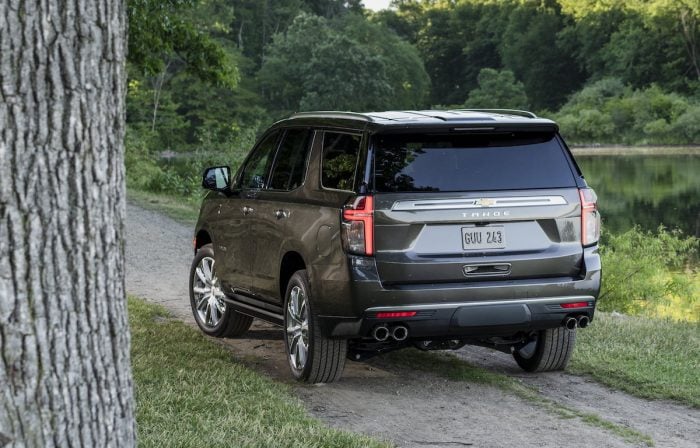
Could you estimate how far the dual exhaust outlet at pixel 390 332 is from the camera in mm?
7398

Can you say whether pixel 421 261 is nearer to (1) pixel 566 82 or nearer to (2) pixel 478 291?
(2) pixel 478 291

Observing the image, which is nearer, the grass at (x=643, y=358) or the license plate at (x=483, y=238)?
the license plate at (x=483, y=238)

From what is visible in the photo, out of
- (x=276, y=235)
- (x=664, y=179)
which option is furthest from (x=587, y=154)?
(x=276, y=235)

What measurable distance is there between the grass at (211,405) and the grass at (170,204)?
13691 millimetres

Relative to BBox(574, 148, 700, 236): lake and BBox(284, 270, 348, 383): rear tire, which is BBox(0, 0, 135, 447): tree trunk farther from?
BBox(574, 148, 700, 236): lake

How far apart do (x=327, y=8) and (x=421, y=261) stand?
4780 inches

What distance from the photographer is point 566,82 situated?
408 ft

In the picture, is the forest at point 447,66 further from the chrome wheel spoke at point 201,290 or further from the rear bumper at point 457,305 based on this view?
the rear bumper at point 457,305

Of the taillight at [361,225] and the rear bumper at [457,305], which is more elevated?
the taillight at [361,225]

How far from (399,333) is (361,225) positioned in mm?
687

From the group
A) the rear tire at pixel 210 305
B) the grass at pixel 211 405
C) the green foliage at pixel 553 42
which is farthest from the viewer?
the green foliage at pixel 553 42

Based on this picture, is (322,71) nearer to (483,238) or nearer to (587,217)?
(587,217)

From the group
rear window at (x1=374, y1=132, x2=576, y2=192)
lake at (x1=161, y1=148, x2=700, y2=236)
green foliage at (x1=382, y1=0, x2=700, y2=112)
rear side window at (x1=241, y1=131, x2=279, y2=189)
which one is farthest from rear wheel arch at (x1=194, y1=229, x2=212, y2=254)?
green foliage at (x1=382, y1=0, x2=700, y2=112)

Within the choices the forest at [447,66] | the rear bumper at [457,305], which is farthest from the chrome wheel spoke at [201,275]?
the forest at [447,66]
